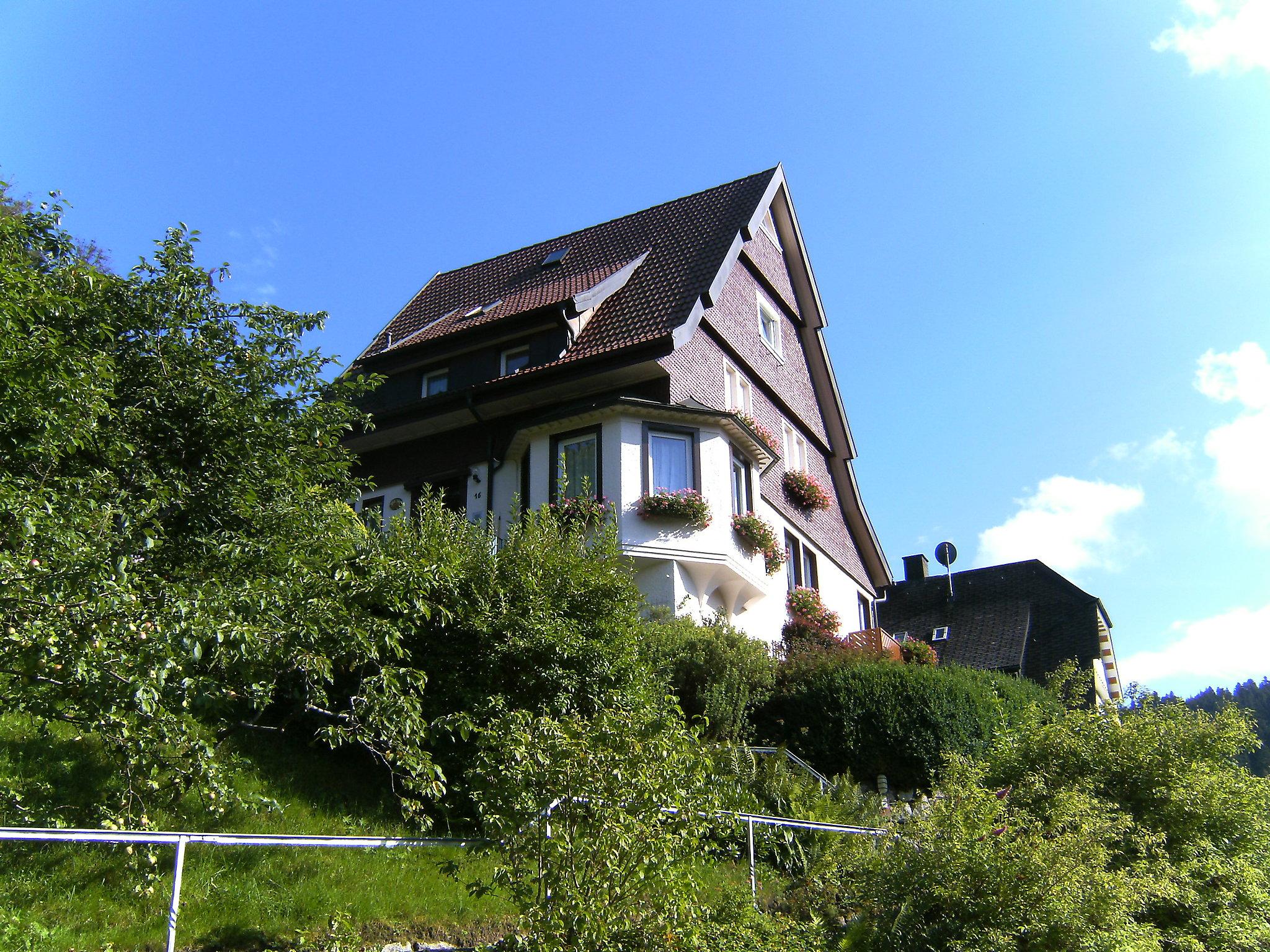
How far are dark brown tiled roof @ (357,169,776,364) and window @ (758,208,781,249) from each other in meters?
1.10

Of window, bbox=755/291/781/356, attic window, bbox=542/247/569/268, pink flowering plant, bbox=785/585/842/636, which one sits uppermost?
attic window, bbox=542/247/569/268

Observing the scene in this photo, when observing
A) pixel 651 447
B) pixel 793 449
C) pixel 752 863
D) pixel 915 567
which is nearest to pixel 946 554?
pixel 915 567

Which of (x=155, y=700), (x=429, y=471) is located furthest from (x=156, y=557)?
(x=429, y=471)

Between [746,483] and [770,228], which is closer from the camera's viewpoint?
[746,483]

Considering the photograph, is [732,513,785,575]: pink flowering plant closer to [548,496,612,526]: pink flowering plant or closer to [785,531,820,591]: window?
[785,531,820,591]: window

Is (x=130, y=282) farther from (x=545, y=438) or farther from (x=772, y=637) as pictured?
(x=772, y=637)

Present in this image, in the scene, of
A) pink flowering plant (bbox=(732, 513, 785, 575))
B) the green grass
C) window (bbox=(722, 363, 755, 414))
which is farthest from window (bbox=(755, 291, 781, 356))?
the green grass

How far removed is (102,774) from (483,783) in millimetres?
3887

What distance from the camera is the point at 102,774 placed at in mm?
8906

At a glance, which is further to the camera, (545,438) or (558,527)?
(545,438)

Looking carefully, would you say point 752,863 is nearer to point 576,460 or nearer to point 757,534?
point 757,534

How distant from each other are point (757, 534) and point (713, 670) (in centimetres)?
499

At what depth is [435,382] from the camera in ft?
76.2

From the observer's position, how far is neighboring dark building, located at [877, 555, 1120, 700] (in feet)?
108
